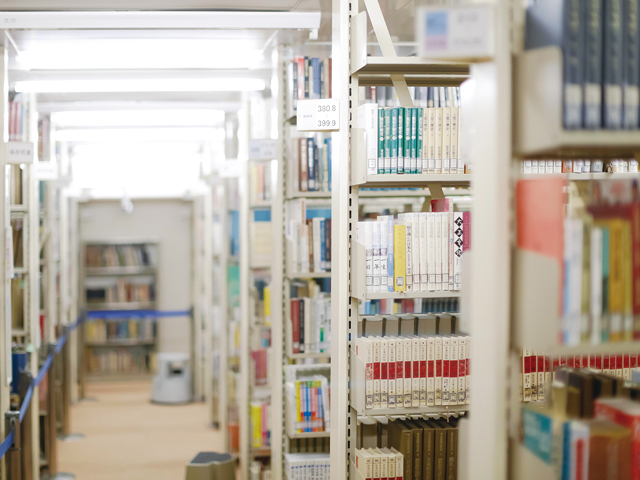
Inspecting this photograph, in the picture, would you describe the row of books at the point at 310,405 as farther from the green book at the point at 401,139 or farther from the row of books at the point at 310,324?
the green book at the point at 401,139

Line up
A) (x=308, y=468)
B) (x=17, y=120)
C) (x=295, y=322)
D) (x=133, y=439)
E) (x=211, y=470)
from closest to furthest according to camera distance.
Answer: (x=308, y=468) → (x=295, y=322) → (x=211, y=470) → (x=17, y=120) → (x=133, y=439)

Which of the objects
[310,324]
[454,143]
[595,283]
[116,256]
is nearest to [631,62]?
[595,283]

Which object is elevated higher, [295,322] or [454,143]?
[454,143]

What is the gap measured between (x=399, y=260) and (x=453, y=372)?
502 mm

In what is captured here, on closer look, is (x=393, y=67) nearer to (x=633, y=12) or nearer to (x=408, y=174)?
(x=408, y=174)

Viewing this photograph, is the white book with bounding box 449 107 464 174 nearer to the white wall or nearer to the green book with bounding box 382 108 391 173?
the green book with bounding box 382 108 391 173

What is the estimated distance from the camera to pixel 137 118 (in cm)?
655

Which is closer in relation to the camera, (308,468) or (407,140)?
(407,140)

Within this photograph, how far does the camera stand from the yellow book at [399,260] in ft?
8.90

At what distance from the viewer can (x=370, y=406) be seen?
2.68 m

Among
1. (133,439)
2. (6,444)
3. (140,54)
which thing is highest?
(140,54)

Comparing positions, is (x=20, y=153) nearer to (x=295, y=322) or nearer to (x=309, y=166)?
(x=309, y=166)

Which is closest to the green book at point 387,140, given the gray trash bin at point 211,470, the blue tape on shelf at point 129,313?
the gray trash bin at point 211,470

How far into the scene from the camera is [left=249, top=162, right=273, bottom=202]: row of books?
523cm
